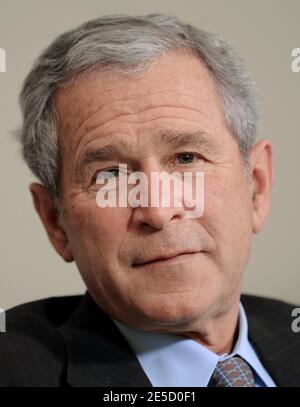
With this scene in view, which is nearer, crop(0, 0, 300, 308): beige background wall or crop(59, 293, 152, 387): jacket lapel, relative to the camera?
crop(59, 293, 152, 387): jacket lapel

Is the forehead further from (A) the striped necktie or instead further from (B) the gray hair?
(A) the striped necktie

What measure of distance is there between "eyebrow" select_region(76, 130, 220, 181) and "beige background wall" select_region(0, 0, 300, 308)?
2.37 ft

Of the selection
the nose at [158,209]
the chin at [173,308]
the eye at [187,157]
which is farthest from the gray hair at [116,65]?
the chin at [173,308]

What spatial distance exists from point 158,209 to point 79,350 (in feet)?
1.22

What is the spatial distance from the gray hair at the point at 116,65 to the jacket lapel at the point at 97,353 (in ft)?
0.91

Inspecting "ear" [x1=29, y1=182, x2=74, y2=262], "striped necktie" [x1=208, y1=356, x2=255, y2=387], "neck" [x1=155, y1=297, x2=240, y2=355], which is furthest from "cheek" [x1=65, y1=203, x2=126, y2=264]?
"striped necktie" [x1=208, y1=356, x2=255, y2=387]

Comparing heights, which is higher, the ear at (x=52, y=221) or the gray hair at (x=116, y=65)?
the gray hair at (x=116, y=65)

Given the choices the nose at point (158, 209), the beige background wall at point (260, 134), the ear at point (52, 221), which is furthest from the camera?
the beige background wall at point (260, 134)

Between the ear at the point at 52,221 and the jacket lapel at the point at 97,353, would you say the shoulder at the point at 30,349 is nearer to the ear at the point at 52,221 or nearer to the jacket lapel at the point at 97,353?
the jacket lapel at the point at 97,353

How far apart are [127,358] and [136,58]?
2.02 feet

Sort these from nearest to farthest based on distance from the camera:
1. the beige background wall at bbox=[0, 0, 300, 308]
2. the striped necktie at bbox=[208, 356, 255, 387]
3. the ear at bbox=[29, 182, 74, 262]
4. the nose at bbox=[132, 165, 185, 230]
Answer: the nose at bbox=[132, 165, 185, 230] < the striped necktie at bbox=[208, 356, 255, 387] < the ear at bbox=[29, 182, 74, 262] < the beige background wall at bbox=[0, 0, 300, 308]

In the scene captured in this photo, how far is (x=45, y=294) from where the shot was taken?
225 centimetres

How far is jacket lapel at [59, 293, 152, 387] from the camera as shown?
136cm

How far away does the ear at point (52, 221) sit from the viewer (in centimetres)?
156
